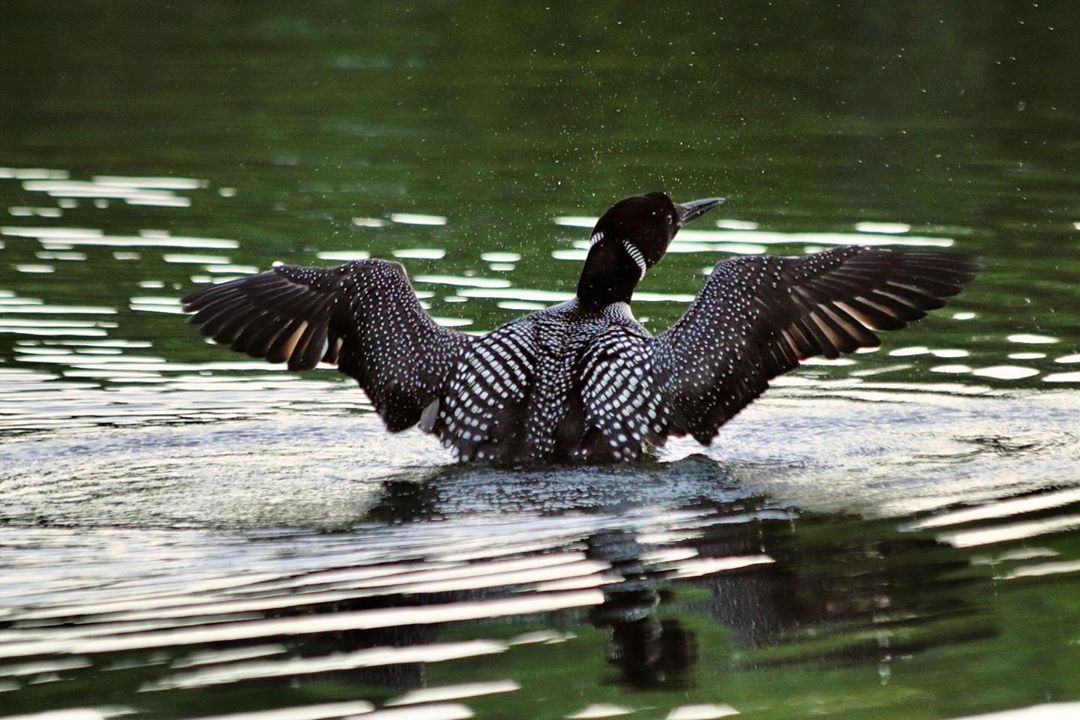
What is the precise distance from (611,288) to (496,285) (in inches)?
87.0

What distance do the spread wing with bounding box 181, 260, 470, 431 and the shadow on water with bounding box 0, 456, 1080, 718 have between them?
0.68 metres

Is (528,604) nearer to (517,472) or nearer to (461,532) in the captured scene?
(461,532)

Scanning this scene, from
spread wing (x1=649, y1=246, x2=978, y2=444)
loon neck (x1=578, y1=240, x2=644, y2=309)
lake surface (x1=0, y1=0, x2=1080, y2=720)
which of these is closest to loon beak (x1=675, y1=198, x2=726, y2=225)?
loon neck (x1=578, y1=240, x2=644, y2=309)

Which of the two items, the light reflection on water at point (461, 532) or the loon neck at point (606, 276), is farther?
the loon neck at point (606, 276)

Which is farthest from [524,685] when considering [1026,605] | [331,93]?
[331,93]

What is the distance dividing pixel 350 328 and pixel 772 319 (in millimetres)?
1544

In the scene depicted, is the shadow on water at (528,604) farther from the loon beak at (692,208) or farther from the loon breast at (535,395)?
the loon beak at (692,208)

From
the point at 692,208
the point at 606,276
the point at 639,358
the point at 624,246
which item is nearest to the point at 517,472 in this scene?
the point at 639,358

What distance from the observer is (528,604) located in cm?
520

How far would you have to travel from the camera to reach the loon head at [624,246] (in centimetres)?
739

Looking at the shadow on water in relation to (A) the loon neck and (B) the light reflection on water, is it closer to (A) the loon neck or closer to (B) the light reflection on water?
(B) the light reflection on water

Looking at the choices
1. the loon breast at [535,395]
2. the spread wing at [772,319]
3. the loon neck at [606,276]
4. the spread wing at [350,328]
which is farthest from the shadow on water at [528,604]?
the loon neck at [606,276]

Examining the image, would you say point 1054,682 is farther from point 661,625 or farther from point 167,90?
point 167,90

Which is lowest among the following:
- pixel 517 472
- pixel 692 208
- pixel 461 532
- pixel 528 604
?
pixel 528 604
